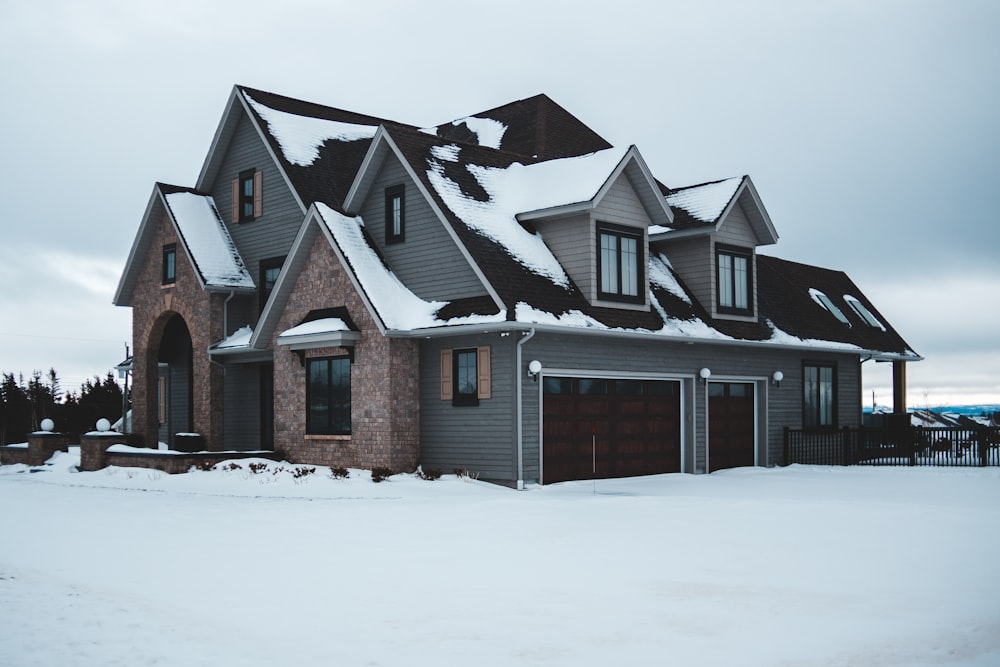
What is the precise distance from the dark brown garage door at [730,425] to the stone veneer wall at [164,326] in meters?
12.1

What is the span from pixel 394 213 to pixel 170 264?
27.0 feet

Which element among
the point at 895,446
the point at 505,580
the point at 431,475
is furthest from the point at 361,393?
the point at 895,446

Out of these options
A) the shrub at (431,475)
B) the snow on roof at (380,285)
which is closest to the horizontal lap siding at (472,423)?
the shrub at (431,475)

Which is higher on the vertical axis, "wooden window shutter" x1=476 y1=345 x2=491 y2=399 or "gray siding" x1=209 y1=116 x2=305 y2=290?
"gray siding" x1=209 y1=116 x2=305 y2=290

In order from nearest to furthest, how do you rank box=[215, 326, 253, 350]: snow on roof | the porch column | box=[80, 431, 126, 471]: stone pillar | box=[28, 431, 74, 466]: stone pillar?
box=[80, 431, 126, 471]: stone pillar < box=[215, 326, 253, 350]: snow on roof < box=[28, 431, 74, 466]: stone pillar < the porch column

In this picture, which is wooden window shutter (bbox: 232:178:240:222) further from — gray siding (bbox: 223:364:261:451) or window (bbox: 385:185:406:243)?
window (bbox: 385:185:406:243)

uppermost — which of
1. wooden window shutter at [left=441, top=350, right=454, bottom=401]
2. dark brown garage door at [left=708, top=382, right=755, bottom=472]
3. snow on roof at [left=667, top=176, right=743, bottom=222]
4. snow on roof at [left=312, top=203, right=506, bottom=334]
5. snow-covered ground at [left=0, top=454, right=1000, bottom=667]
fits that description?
snow on roof at [left=667, top=176, right=743, bottom=222]

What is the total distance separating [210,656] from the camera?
7.68 m

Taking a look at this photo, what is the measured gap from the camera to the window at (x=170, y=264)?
92.4 ft

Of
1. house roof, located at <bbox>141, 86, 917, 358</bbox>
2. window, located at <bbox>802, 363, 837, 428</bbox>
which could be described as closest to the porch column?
house roof, located at <bbox>141, 86, 917, 358</bbox>

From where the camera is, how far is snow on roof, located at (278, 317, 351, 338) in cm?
2200

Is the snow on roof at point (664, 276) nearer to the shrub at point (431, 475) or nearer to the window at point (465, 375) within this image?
the window at point (465, 375)

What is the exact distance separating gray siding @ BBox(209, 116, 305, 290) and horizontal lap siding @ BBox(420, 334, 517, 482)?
6412 mm

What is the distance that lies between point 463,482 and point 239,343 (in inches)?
318
